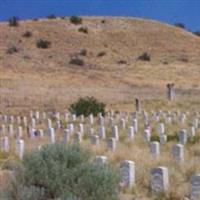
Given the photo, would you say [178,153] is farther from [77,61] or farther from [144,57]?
[144,57]

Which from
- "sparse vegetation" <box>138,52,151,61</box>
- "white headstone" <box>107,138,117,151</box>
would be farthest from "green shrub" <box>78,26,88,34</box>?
"white headstone" <box>107,138,117,151</box>

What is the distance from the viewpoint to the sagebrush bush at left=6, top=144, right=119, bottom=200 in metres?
9.41

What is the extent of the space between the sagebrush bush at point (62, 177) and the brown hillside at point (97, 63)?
83.7 ft

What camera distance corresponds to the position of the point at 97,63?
65.6 meters

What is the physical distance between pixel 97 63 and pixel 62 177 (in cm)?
5606

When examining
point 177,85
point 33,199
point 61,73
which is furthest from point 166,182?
point 61,73

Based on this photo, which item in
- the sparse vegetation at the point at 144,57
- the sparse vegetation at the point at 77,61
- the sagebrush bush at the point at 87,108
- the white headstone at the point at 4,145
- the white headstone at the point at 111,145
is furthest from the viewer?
the sparse vegetation at the point at 144,57

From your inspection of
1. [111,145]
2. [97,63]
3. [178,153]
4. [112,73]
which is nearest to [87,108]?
[111,145]

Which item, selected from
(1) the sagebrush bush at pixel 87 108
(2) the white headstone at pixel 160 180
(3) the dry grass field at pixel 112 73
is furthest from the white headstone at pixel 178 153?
(1) the sagebrush bush at pixel 87 108

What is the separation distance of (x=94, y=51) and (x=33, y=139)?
5436 centimetres

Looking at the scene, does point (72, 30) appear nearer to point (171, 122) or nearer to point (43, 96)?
point (43, 96)

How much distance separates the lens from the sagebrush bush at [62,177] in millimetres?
9414

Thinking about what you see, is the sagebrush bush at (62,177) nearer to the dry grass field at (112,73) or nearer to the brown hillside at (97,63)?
the dry grass field at (112,73)

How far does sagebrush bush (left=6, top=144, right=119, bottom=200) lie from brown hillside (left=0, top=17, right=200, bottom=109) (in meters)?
25.5
